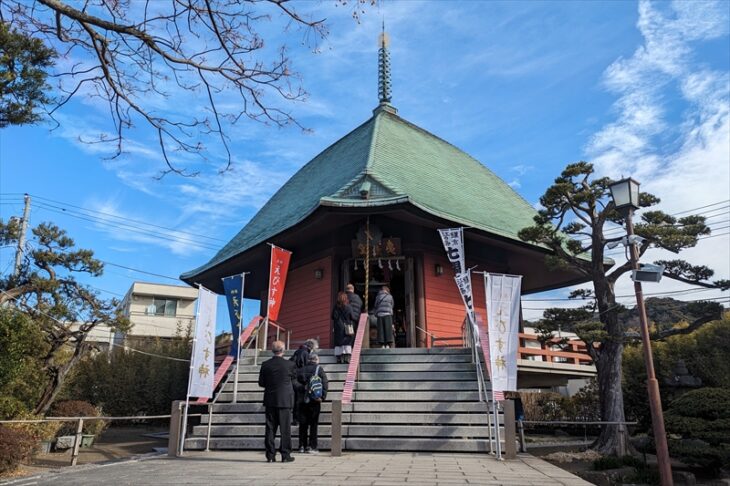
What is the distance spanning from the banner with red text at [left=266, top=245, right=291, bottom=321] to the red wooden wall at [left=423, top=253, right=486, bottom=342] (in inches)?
147

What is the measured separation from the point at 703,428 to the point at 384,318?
243 inches

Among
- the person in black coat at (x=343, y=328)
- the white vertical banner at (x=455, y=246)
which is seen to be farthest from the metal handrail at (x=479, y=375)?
the person in black coat at (x=343, y=328)

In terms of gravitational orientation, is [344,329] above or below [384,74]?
below

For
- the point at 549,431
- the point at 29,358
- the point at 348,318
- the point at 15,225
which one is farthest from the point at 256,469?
the point at 549,431

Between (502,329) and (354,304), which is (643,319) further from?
(354,304)

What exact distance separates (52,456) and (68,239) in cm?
582

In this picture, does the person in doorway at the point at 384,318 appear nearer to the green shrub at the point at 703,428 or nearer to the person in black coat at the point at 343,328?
the person in black coat at the point at 343,328

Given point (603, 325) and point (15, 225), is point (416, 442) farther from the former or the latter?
point (15, 225)

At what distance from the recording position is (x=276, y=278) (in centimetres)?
1333

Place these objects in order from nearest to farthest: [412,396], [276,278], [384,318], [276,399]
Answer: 1. [276,399]
2. [412,396]
3. [384,318]
4. [276,278]

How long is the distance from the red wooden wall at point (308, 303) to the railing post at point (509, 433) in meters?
7.11

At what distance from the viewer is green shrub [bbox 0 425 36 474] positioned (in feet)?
25.2

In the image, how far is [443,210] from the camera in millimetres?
12797

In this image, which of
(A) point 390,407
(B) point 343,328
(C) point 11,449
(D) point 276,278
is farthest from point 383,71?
(C) point 11,449
